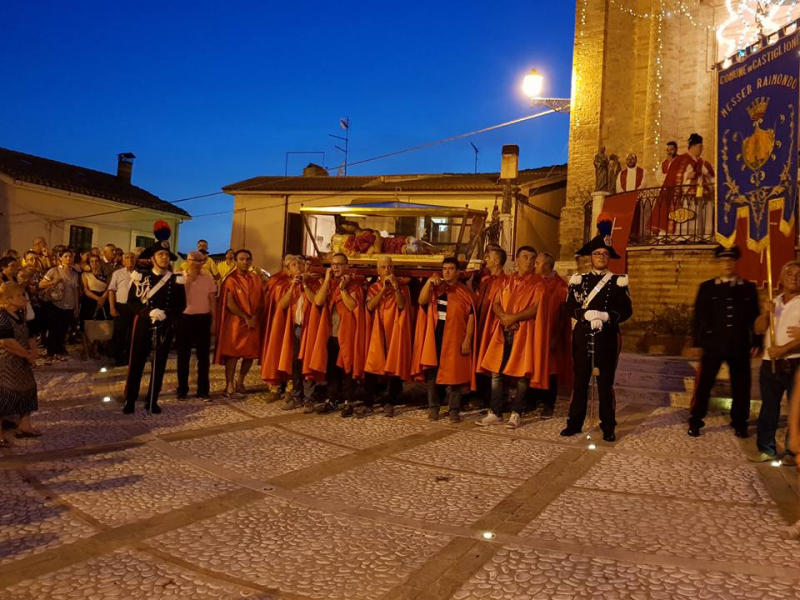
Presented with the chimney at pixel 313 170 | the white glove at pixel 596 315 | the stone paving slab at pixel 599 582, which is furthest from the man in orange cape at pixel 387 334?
the chimney at pixel 313 170

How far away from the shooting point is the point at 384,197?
A: 19766 mm

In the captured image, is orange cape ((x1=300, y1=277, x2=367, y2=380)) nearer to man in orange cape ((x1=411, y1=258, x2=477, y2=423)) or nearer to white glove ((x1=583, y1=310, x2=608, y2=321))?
man in orange cape ((x1=411, y1=258, x2=477, y2=423))

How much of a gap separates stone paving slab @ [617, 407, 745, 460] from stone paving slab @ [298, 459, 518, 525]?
2046 millimetres

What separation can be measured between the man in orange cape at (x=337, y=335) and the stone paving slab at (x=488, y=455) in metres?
1.66

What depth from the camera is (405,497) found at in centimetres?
Answer: 445

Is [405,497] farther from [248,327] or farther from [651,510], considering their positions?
[248,327]

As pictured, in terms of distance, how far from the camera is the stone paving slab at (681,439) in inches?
236

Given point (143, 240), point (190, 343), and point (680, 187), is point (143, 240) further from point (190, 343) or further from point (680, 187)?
point (680, 187)

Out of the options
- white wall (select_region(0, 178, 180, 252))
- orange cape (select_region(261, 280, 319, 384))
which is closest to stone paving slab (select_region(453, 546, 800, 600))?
orange cape (select_region(261, 280, 319, 384))

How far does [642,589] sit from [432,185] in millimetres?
19908

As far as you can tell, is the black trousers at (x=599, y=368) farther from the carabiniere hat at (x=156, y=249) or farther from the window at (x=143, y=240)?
the window at (x=143, y=240)

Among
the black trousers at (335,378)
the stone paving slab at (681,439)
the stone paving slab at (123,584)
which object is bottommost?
the stone paving slab at (123,584)

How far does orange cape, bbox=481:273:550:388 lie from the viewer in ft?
22.8

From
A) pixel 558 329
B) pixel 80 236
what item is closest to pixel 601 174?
pixel 558 329
